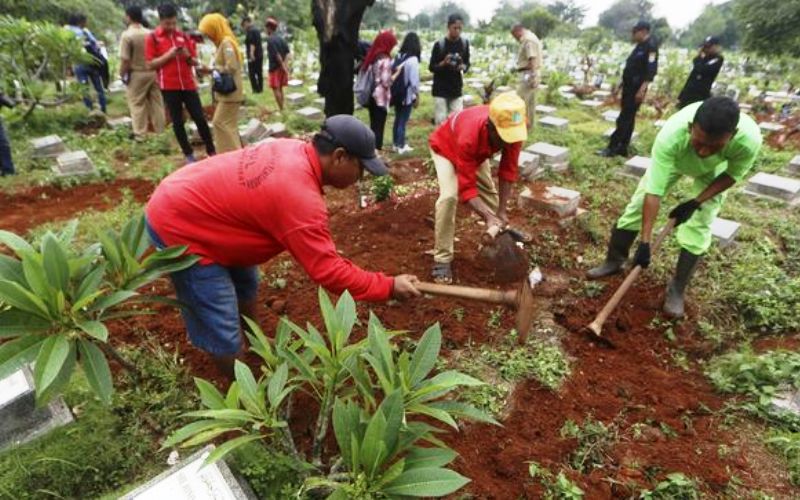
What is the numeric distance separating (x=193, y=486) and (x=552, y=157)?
5194 mm

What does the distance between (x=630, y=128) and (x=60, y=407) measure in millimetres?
6636

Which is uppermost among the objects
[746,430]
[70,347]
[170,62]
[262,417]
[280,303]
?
[170,62]

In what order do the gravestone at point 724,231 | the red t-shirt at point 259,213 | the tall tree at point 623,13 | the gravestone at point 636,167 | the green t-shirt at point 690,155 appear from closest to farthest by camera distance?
the red t-shirt at point 259,213
the green t-shirt at point 690,155
the gravestone at point 724,231
the gravestone at point 636,167
the tall tree at point 623,13

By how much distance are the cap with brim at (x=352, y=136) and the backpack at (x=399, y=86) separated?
4.28 meters

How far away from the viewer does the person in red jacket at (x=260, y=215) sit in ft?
6.11

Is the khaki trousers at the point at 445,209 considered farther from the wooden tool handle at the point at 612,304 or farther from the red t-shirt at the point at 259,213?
the red t-shirt at the point at 259,213

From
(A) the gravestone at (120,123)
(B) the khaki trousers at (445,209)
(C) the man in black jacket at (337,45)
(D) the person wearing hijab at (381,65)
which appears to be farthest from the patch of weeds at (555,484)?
(A) the gravestone at (120,123)

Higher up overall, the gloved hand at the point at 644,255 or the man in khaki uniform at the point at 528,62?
the man in khaki uniform at the point at 528,62

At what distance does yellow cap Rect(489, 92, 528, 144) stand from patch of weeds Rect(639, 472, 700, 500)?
1.90 m

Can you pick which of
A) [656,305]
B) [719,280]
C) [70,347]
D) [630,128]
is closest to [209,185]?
[70,347]

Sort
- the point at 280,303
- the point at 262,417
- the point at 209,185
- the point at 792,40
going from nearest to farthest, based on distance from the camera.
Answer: the point at 262,417
the point at 209,185
the point at 280,303
the point at 792,40

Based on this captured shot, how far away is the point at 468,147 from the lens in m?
3.06

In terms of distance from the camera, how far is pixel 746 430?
2258mm

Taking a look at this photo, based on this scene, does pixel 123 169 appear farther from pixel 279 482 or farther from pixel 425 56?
pixel 425 56
